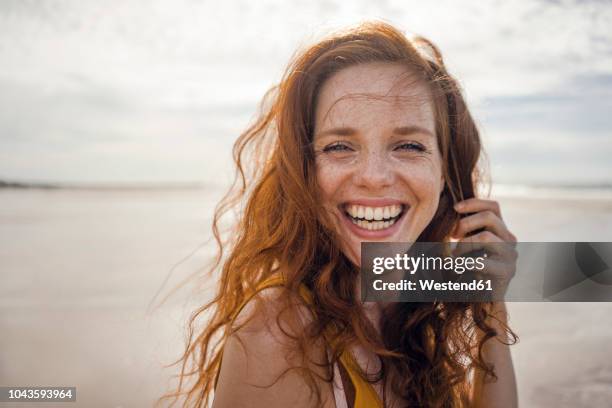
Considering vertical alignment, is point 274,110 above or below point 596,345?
above

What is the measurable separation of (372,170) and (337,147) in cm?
15

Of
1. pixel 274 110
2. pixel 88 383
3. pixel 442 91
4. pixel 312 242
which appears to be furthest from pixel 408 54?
pixel 88 383

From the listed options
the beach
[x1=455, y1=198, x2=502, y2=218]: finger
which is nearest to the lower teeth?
[x1=455, y1=198, x2=502, y2=218]: finger

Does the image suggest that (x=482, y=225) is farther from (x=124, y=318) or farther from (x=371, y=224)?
(x=124, y=318)

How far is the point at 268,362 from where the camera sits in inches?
64.0

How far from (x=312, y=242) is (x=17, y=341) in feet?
11.2

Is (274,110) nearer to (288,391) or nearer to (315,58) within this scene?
(315,58)

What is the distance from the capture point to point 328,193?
1926 millimetres

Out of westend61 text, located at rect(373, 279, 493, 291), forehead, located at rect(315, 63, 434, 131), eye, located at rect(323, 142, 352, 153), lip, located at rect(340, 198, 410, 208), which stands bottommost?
westend61 text, located at rect(373, 279, 493, 291)

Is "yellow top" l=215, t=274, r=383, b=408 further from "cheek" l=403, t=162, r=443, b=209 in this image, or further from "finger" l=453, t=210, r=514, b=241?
"finger" l=453, t=210, r=514, b=241

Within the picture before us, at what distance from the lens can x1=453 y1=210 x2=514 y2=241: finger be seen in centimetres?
228

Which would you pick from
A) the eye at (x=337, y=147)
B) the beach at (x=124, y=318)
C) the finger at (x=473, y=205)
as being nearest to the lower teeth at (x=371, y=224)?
the eye at (x=337, y=147)

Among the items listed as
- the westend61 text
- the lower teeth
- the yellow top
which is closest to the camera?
the yellow top

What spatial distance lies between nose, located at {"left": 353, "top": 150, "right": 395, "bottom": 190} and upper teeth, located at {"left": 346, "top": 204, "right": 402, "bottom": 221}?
0.31 ft
